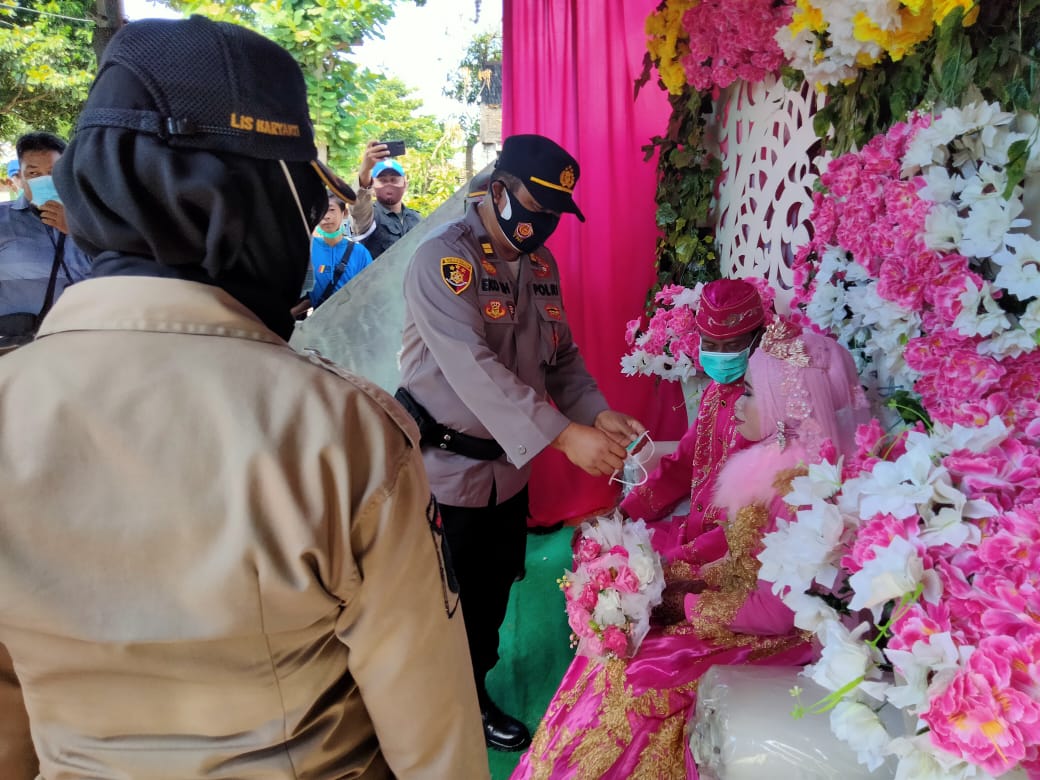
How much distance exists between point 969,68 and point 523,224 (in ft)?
3.71

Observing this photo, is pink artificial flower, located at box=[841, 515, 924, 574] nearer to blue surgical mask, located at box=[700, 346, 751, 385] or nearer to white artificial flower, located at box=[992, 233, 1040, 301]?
white artificial flower, located at box=[992, 233, 1040, 301]

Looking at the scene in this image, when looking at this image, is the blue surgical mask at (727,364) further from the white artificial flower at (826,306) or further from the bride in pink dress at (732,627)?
the white artificial flower at (826,306)

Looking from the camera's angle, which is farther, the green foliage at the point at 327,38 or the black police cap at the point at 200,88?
the green foliage at the point at 327,38

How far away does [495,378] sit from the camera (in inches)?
74.8

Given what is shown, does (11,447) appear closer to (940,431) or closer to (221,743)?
(221,743)

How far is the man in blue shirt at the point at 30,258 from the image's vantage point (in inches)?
113

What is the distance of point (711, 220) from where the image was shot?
3.09 m

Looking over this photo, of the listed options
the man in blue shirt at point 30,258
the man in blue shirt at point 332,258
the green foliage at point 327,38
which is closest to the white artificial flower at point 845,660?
the man in blue shirt at point 30,258

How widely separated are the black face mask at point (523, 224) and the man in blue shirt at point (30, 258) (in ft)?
6.52

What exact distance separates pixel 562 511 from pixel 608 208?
5.57 ft

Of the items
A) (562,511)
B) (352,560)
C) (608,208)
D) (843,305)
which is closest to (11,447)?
(352,560)

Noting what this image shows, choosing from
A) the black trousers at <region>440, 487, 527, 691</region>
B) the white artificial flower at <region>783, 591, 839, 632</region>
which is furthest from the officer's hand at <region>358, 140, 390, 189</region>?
the white artificial flower at <region>783, 591, 839, 632</region>

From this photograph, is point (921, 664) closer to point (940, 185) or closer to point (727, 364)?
point (940, 185)

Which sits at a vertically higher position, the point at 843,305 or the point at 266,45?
the point at 266,45
